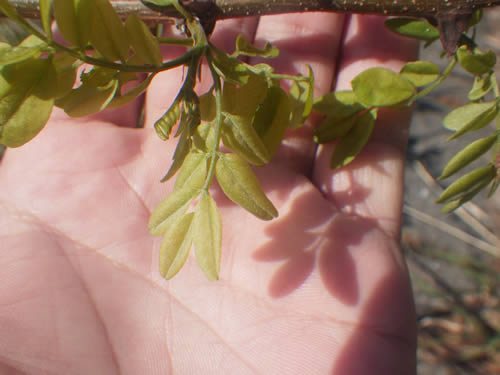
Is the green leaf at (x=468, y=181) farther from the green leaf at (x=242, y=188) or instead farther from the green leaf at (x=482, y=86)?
the green leaf at (x=242, y=188)

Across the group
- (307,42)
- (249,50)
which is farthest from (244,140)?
(307,42)

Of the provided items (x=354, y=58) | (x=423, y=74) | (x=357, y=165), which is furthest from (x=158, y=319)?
(x=354, y=58)

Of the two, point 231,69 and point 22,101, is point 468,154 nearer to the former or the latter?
point 231,69

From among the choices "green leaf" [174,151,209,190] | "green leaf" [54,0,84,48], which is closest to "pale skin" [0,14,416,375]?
"green leaf" [174,151,209,190]

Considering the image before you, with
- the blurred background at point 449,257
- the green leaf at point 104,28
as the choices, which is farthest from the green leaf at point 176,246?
the blurred background at point 449,257

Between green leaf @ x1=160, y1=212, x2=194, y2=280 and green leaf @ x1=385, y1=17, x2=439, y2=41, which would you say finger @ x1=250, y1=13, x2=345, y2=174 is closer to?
green leaf @ x1=385, y1=17, x2=439, y2=41

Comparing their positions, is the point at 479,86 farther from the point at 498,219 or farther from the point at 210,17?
the point at 498,219
